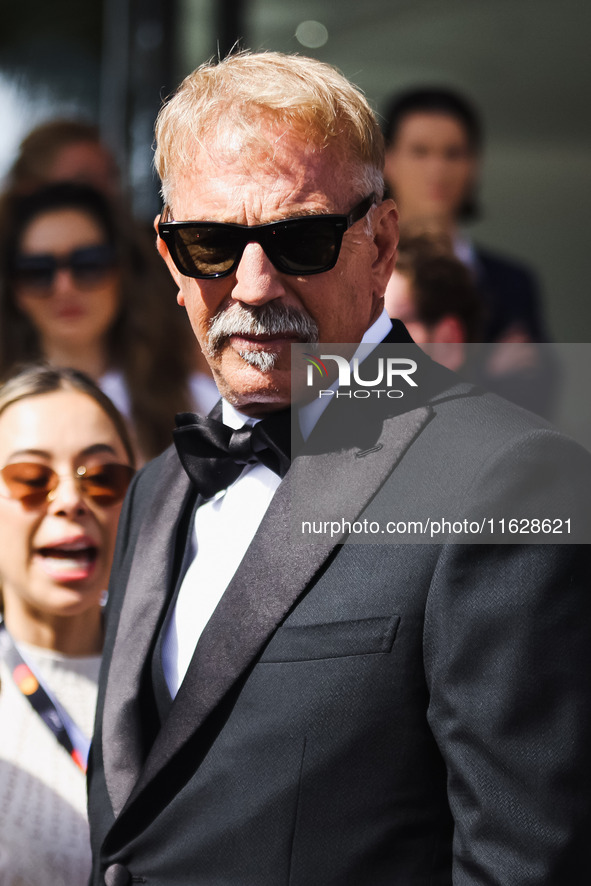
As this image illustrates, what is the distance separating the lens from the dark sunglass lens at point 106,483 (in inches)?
90.7

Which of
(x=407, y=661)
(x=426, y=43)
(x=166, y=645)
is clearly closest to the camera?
(x=407, y=661)

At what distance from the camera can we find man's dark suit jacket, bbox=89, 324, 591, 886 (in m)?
1.31

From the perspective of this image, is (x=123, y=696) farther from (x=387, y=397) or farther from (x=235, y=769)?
(x=387, y=397)

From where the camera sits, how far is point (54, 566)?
2285mm

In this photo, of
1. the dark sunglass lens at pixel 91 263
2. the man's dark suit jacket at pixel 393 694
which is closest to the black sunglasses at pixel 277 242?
the man's dark suit jacket at pixel 393 694

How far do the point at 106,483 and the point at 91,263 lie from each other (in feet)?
4.55

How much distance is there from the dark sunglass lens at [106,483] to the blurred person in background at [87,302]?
3.41 ft

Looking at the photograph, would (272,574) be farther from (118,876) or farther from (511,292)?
(511,292)

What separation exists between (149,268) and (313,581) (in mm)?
2361

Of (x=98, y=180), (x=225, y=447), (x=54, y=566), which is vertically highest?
(x=98, y=180)

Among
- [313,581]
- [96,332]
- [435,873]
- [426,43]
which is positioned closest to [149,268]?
[96,332]

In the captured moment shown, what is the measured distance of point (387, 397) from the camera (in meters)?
1.60

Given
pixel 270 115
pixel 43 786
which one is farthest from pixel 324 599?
pixel 43 786

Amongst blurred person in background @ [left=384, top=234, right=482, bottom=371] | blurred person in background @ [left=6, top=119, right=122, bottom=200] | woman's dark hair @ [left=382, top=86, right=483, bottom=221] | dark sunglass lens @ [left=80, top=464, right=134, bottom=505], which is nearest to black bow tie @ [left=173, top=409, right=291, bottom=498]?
dark sunglass lens @ [left=80, top=464, right=134, bottom=505]
